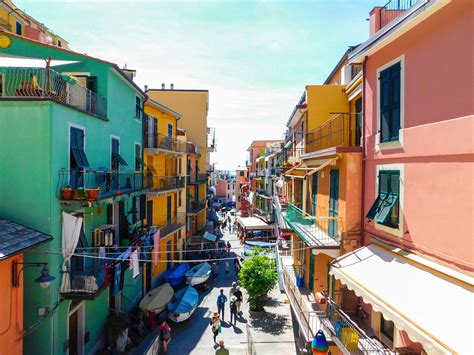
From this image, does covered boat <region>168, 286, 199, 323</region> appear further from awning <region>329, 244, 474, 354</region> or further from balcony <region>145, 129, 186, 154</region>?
awning <region>329, 244, 474, 354</region>

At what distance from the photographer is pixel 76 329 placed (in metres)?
14.8

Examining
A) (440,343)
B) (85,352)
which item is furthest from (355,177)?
(85,352)

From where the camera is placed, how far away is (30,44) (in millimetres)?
15203

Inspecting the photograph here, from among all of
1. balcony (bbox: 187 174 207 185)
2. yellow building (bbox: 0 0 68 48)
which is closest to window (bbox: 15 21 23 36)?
yellow building (bbox: 0 0 68 48)

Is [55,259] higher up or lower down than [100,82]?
lower down

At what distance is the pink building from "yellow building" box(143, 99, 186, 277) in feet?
50.5

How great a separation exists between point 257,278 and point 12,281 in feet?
44.8

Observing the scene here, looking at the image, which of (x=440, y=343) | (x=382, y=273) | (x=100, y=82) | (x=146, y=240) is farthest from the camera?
(x=146, y=240)

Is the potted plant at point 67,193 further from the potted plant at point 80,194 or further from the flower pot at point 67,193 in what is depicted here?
the potted plant at point 80,194

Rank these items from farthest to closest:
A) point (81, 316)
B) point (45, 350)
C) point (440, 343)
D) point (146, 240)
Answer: point (146, 240) < point (81, 316) < point (45, 350) < point (440, 343)

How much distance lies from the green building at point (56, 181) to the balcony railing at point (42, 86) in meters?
0.04

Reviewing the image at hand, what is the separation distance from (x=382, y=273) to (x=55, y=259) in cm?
1064

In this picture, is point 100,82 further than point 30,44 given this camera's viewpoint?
Yes

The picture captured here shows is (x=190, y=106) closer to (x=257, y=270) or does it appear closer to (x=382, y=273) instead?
(x=257, y=270)
